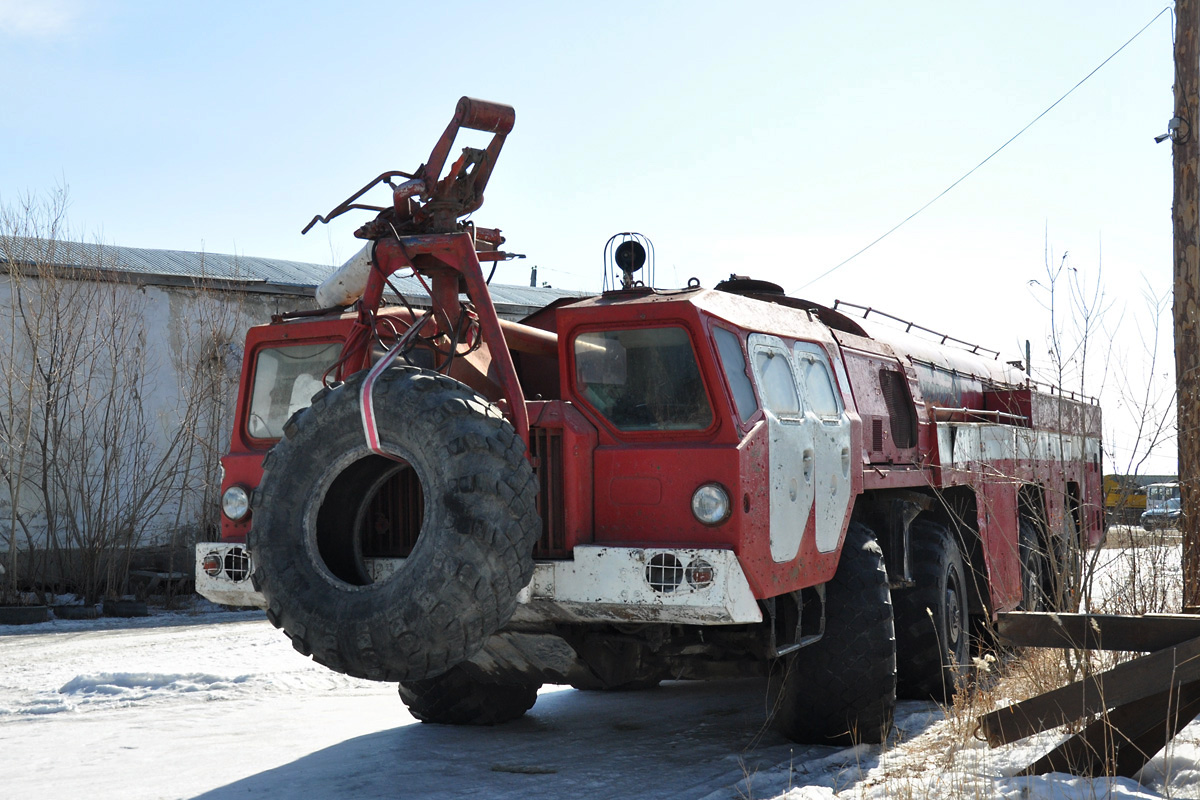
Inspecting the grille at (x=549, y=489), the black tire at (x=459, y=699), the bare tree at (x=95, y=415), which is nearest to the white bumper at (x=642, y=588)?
the grille at (x=549, y=489)

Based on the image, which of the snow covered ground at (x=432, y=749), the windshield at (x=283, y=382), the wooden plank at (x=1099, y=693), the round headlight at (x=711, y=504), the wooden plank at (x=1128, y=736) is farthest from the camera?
the windshield at (x=283, y=382)

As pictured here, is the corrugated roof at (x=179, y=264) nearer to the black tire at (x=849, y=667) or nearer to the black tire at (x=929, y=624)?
the black tire at (x=929, y=624)

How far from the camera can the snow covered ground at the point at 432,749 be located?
17.9ft

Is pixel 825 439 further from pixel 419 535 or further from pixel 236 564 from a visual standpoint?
pixel 236 564

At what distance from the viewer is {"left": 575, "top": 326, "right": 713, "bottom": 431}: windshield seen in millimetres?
5629

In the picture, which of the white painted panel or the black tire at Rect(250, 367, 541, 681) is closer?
the black tire at Rect(250, 367, 541, 681)

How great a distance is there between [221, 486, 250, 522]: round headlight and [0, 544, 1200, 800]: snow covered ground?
1.38 meters

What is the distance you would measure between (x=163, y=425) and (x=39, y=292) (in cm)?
281

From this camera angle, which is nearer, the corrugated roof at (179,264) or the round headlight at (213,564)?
the round headlight at (213,564)

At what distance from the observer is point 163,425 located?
18.4m

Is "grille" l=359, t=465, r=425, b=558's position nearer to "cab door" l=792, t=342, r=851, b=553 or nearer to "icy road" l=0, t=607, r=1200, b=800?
"icy road" l=0, t=607, r=1200, b=800

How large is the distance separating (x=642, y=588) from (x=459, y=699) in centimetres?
255

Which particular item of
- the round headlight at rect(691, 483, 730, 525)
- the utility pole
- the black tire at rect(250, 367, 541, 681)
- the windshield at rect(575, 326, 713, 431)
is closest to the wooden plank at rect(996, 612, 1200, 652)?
the round headlight at rect(691, 483, 730, 525)

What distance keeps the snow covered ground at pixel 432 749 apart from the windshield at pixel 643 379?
1784 millimetres
